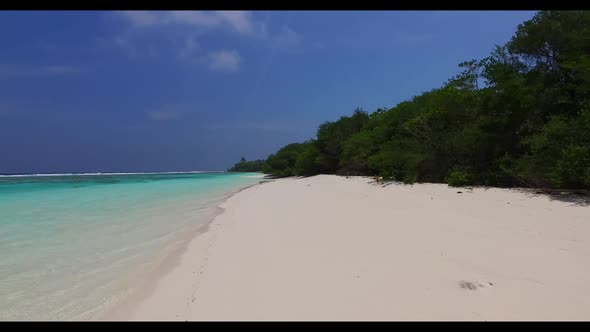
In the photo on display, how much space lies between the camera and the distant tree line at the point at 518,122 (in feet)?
24.9

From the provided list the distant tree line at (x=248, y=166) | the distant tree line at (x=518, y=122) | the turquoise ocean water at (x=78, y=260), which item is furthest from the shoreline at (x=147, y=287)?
the distant tree line at (x=248, y=166)

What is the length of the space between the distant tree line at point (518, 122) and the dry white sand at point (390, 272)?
2837mm

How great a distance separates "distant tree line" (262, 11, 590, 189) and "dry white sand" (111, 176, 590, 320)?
2.84 meters

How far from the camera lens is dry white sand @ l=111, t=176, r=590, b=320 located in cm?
225

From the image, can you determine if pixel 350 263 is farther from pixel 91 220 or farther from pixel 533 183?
pixel 533 183

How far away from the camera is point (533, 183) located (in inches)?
339

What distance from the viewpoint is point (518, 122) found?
1027 cm

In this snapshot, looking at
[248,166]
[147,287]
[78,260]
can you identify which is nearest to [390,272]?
[147,287]

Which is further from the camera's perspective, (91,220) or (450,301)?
(91,220)

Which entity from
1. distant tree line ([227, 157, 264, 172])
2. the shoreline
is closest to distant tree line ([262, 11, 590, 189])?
the shoreline

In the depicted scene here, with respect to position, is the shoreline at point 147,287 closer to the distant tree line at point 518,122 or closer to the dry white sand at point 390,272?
the dry white sand at point 390,272

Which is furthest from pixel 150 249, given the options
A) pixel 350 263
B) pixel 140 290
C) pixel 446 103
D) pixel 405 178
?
pixel 446 103

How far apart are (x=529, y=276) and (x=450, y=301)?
3.46 ft
